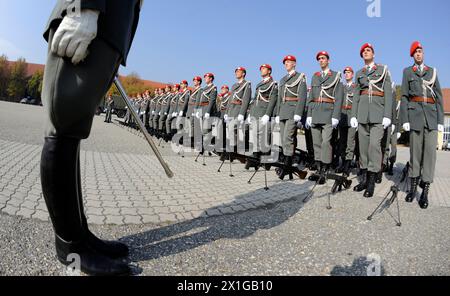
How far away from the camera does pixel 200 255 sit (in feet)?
7.36

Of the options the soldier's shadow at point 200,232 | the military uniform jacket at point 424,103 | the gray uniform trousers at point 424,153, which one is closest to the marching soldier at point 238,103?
the military uniform jacket at point 424,103

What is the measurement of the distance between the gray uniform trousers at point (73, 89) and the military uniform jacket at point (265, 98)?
19.6ft

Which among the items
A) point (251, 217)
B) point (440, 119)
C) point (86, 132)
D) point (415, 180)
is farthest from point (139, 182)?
point (440, 119)

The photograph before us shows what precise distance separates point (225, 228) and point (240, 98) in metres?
5.99

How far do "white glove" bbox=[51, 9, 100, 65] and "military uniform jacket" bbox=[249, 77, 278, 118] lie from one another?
610cm

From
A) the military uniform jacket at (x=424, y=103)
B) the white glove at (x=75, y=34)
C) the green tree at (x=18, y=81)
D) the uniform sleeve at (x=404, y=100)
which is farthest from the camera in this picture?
the green tree at (x=18, y=81)

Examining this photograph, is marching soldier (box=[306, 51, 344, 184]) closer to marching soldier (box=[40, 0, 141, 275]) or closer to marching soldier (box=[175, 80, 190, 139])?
marching soldier (box=[40, 0, 141, 275])

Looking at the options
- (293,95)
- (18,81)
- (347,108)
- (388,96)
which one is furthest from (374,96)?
(18,81)

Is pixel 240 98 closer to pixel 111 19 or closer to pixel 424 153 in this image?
pixel 424 153

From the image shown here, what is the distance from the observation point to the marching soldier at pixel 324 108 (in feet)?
20.3

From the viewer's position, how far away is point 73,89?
1.55 m

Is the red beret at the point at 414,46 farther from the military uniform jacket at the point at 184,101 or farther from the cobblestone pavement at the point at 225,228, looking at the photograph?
the military uniform jacket at the point at 184,101

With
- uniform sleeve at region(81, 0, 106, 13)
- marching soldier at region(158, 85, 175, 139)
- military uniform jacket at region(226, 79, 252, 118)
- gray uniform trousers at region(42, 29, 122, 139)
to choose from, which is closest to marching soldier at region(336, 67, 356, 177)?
military uniform jacket at region(226, 79, 252, 118)
